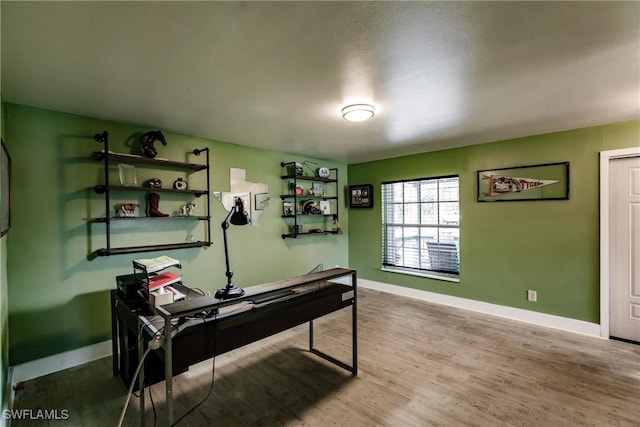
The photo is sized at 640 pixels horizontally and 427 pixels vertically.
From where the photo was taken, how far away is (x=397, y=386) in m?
2.26

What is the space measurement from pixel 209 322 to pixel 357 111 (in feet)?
6.46

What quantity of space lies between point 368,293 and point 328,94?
139 inches

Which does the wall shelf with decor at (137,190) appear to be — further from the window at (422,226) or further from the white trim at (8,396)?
the window at (422,226)

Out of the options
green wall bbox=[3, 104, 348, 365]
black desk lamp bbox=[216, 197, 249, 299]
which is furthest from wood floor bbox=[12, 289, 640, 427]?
black desk lamp bbox=[216, 197, 249, 299]

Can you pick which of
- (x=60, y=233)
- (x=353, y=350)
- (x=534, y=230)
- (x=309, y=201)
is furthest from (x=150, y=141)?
(x=534, y=230)

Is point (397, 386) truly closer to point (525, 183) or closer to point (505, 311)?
point (505, 311)

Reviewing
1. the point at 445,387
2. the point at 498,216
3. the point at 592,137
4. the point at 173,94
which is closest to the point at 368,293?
the point at 498,216

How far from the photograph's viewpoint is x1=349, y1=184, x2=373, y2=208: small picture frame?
16.8 feet

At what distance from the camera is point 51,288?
249cm

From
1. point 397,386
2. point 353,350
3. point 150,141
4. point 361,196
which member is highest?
point 150,141

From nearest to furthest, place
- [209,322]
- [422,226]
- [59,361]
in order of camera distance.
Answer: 1. [209,322]
2. [59,361]
3. [422,226]

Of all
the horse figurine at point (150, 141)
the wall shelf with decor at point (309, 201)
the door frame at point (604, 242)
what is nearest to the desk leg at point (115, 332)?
the horse figurine at point (150, 141)

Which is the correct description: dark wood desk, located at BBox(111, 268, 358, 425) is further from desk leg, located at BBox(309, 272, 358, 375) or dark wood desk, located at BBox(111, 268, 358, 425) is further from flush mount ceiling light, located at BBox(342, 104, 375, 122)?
flush mount ceiling light, located at BBox(342, 104, 375, 122)

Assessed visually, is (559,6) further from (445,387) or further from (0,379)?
(0,379)
